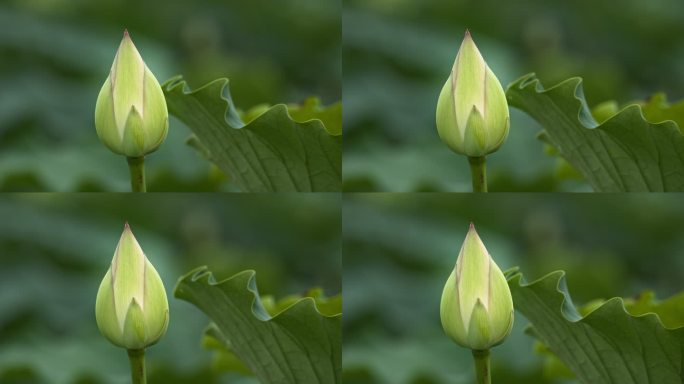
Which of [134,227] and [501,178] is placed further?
[134,227]

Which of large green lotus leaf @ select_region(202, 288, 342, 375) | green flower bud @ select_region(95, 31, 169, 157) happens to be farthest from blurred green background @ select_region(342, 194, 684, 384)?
green flower bud @ select_region(95, 31, 169, 157)

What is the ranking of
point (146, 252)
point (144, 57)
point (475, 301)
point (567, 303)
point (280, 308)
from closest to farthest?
point (475, 301)
point (567, 303)
point (280, 308)
point (144, 57)
point (146, 252)

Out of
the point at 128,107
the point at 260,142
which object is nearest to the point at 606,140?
the point at 260,142

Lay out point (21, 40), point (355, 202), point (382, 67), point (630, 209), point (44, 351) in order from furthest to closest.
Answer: point (630, 209) → point (21, 40) → point (44, 351) → point (382, 67) → point (355, 202)

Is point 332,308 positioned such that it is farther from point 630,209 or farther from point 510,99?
point 630,209

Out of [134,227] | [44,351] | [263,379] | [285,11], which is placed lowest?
[263,379]

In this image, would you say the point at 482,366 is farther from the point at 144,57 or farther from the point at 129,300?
the point at 144,57

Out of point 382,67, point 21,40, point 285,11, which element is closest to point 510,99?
point 382,67
